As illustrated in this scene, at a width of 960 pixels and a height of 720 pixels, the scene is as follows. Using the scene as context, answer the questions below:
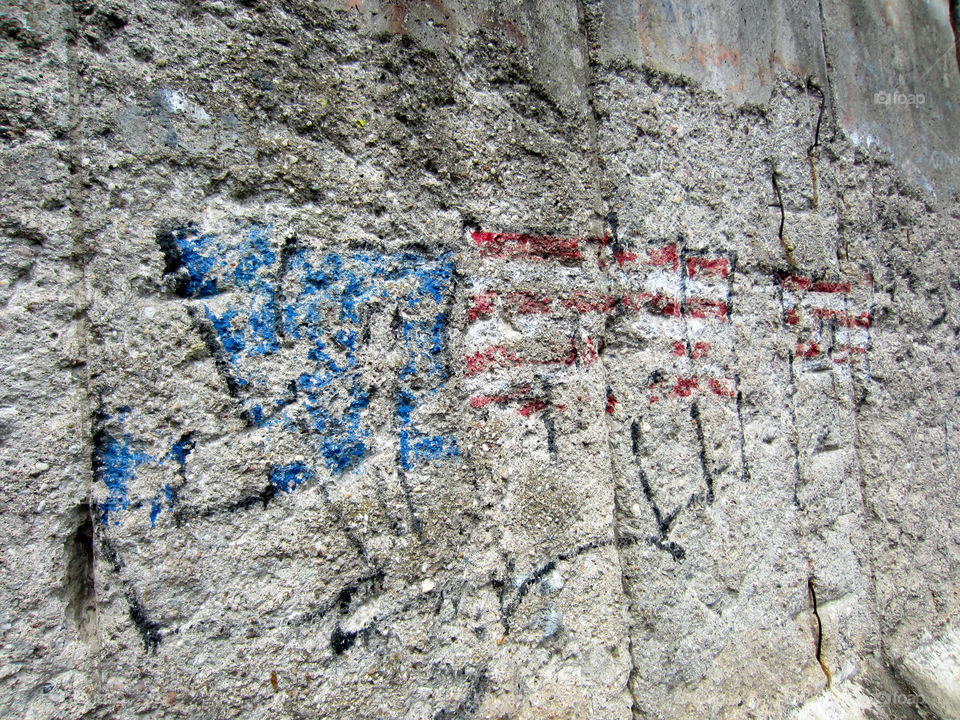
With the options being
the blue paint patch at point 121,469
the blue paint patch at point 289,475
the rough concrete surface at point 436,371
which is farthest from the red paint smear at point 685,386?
the blue paint patch at point 121,469

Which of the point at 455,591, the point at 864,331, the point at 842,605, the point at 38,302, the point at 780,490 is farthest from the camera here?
the point at 864,331

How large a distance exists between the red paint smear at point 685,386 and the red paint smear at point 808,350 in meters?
0.42

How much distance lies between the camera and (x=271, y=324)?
2.96 feet

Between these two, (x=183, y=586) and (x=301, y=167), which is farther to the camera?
(x=301, y=167)

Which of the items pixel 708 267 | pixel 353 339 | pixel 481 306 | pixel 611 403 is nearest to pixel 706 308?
pixel 708 267

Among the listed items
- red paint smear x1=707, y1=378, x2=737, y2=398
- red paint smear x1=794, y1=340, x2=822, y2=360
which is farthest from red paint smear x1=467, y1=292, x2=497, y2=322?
red paint smear x1=794, y1=340, x2=822, y2=360

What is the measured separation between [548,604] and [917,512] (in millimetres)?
1419

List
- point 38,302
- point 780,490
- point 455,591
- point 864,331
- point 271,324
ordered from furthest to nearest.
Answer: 1. point 864,331
2. point 780,490
3. point 455,591
4. point 271,324
5. point 38,302

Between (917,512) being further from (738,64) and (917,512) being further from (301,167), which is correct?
(301,167)

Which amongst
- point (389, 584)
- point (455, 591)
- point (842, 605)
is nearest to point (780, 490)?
point (842, 605)

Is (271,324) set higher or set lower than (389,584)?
higher

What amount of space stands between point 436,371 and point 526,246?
1.03 ft

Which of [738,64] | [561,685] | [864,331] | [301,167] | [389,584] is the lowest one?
[561,685]

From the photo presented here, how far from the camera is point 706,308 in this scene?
1.39 meters
